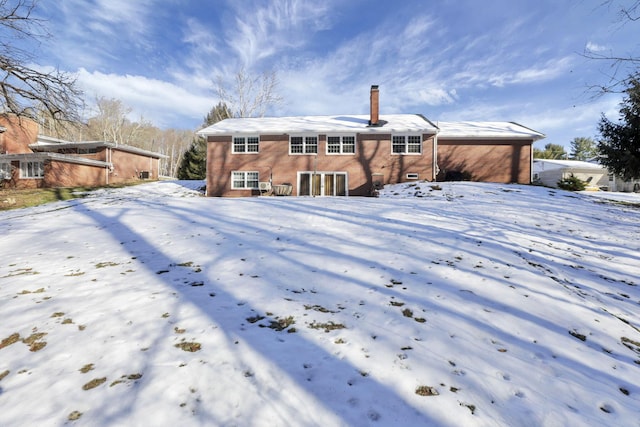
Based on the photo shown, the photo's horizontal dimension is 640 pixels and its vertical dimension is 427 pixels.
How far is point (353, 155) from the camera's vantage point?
65.9 feet

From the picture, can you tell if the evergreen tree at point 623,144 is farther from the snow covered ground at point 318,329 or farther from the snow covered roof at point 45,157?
the snow covered roof at point 45,157

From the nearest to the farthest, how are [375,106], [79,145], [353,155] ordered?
1. [353,155]
2. [375,106]
3. [79,145]

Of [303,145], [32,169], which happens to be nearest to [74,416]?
[303,145]

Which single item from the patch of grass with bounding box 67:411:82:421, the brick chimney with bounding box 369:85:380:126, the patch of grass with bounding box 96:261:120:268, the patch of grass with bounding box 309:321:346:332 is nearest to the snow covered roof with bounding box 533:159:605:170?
the brick chimney with bounding box 369:85:380:126

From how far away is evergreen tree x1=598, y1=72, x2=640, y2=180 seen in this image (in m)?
14.5

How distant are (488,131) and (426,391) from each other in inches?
933

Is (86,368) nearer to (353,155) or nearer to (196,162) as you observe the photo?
(353,155)

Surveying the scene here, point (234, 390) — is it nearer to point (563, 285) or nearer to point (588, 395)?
point (588, 395)

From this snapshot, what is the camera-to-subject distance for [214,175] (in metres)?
21.0

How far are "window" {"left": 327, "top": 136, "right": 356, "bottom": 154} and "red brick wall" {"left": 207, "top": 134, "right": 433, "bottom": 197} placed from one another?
A: 287 mm

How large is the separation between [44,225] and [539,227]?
1457cm

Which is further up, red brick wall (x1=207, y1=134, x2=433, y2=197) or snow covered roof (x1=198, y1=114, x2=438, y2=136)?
snow covered roof (x1=198, y1=114, x2=438, y2=136)

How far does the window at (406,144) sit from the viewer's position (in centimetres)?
1977

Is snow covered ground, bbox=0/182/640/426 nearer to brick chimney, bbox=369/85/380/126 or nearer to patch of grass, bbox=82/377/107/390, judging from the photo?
patch of grass, bbox=82/377/107/390
